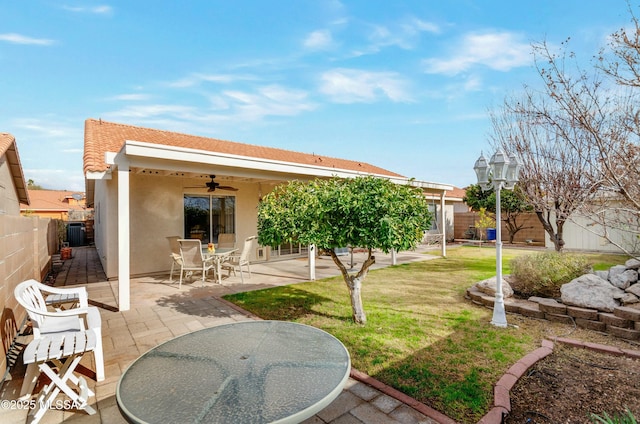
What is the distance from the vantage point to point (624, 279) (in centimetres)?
507

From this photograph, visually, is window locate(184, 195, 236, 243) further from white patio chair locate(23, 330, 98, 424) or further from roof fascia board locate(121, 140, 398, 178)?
white patio chair locate(23, 330, 98, 424)

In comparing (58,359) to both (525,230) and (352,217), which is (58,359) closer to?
(352,217)

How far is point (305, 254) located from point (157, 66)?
871 centimetres

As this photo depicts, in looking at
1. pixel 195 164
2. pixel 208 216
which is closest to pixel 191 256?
pixel 195 164

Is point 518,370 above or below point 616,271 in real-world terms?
below

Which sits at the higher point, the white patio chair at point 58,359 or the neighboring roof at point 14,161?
the neighboring roof at point 14,161

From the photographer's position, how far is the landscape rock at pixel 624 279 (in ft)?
16.5

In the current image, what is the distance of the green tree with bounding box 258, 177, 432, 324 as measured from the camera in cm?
407

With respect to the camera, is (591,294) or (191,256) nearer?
(591,294)

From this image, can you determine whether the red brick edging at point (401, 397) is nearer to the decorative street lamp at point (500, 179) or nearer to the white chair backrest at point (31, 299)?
the decorative street lamp at point (500, 179)

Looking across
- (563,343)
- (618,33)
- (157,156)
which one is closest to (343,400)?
(563,343)

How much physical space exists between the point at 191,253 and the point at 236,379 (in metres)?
5.89

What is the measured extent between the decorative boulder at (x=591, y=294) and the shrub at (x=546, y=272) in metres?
0.57

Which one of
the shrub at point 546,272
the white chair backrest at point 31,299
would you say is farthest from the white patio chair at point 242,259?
the shrub at point 546,272
